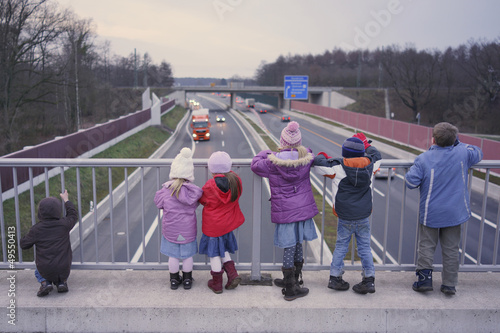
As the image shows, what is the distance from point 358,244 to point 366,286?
41cm

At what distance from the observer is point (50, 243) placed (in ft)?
13.3

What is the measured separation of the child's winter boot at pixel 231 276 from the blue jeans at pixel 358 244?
3.19 ft

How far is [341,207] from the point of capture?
4.21 meters

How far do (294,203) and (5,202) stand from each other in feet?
41.7

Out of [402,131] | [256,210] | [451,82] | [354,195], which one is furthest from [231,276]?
[451,82]

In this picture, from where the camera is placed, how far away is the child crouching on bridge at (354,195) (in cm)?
412

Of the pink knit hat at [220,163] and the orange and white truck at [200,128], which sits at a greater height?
the pink knit hat at [220,163]

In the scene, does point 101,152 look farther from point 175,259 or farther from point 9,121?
point 175,259

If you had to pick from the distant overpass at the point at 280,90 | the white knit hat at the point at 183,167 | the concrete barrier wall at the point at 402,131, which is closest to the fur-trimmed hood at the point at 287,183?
the white knit hat at the point at 183,167

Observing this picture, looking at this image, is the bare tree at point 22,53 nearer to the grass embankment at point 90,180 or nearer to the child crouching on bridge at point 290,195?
the grass embankment at point 90,180

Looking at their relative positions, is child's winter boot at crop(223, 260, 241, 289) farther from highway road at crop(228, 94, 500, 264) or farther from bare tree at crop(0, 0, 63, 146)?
bare tree at crop(0, 0, 63, 146)

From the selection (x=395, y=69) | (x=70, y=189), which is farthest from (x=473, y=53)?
(x=70, y=189)

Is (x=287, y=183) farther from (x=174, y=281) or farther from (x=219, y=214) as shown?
(x=174, y=281)

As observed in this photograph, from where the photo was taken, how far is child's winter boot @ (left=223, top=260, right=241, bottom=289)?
431 centimetres
